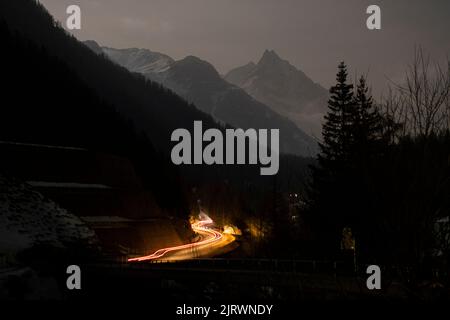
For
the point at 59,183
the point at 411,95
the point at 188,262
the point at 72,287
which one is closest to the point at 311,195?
the point at 188,262

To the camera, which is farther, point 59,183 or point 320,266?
point 59,183

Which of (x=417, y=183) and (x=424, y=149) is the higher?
(x=424, y=149)

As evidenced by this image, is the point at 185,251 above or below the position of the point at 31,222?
below

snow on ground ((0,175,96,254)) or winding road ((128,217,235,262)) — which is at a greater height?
snow on ground ((0,175,96,254))

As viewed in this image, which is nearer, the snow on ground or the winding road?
the snow on ground

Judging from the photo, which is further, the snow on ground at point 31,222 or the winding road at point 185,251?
the winding road at point 185,251

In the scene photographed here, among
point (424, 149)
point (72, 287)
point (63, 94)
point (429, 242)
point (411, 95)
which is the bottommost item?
point (72, 287)

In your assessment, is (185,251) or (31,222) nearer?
(31,222)

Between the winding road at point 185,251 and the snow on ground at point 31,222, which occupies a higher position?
the snow on ground at point 31,222

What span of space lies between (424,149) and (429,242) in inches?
75.1
